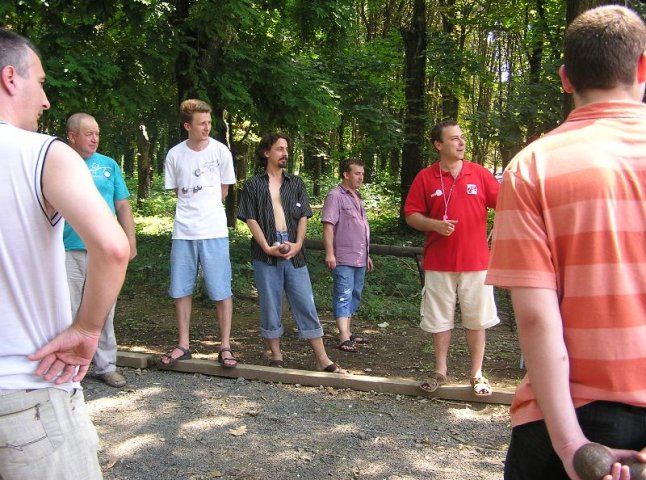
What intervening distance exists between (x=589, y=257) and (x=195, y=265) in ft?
13.2

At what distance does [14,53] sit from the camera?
182cm

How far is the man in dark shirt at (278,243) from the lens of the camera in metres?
5.19

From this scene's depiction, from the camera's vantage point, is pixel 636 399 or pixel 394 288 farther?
pixel 394 288

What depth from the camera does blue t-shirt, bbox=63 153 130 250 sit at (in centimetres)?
467

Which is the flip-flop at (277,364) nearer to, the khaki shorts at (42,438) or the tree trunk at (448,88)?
the khaki shorts at (42,438)

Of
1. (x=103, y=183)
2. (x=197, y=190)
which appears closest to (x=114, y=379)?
(x=103, y=183)

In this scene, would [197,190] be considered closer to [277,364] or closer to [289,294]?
[289,294]

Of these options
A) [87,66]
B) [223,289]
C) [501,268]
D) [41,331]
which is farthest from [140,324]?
[501,268]

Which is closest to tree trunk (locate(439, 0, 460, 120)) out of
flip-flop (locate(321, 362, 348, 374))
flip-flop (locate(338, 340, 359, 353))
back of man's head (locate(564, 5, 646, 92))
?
flip-flop (locate(338, 340, 359, 353))

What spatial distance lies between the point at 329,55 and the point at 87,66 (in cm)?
500

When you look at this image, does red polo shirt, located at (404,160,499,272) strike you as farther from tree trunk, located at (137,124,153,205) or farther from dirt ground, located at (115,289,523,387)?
tree trunk, located at (137,124,153,205)

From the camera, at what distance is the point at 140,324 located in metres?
7.22

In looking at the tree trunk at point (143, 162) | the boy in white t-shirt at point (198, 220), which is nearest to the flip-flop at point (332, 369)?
the boy in white t-shirt at point (198, 220)

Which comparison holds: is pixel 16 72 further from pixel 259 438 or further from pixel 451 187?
pixel 451 187
